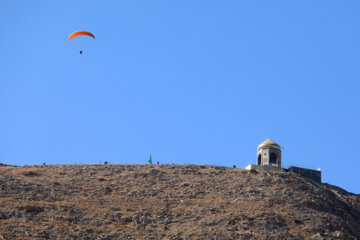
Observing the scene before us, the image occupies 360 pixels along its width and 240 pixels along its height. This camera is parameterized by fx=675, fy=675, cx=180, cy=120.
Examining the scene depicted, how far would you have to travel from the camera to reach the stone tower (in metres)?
73.1

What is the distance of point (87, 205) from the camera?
56750 mm

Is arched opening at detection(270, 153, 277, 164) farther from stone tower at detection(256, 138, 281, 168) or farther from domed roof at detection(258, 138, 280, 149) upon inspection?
domed roof at detection(258, 138, 280, 149)

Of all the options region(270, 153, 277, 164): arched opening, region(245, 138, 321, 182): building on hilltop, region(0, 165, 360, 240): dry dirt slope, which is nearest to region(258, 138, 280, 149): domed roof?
region(245, 138, 321, 182): building on hilltop

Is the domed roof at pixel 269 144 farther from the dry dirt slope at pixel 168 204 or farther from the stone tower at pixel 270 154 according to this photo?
the dry dirt slope at pixel 168 204

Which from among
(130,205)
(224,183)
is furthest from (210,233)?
(224,183)

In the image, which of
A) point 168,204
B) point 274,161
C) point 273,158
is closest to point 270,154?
point 273,158

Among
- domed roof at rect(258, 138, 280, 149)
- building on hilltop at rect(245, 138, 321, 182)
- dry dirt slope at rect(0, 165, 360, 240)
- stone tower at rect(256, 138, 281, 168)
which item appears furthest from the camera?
domed roof at rect(258, 138, 280, 149)

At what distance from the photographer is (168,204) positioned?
5853 cm

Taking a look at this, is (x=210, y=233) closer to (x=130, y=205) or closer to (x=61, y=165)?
(x=130, y=205)

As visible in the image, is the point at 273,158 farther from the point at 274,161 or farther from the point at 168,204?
the point at 168,204

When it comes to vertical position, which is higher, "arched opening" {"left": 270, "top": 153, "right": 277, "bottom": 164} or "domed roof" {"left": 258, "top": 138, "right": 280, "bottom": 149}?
"domed roof" {"left": 258, "top": 138, "right": 280, "bottom": 149}

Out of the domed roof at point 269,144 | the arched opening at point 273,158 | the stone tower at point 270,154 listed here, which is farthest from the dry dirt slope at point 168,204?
the domed roof at point 269,144

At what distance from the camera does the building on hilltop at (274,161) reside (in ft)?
237

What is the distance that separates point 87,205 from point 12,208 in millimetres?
6499
